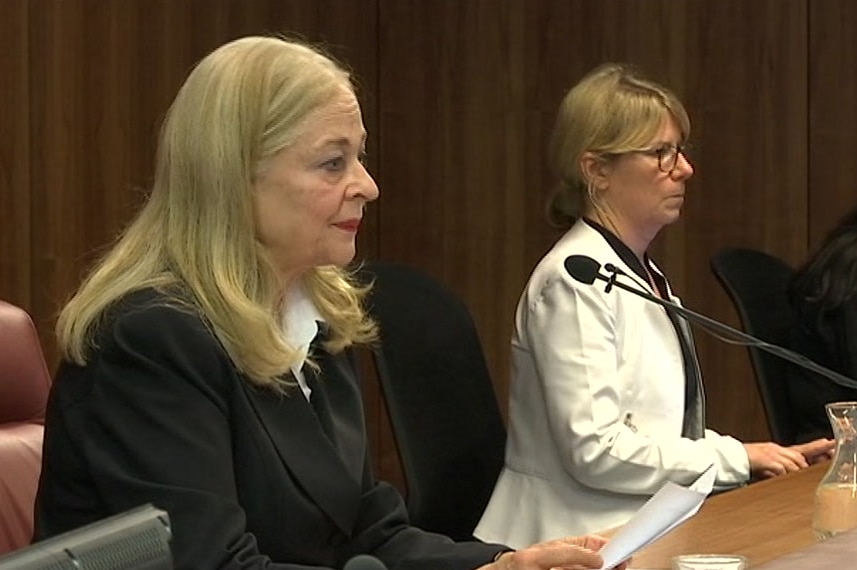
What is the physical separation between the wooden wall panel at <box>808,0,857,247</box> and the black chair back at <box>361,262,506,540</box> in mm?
2468

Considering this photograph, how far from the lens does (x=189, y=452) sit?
207cm

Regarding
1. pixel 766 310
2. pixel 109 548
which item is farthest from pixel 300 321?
pixel 766 310

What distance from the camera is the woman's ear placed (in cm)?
353

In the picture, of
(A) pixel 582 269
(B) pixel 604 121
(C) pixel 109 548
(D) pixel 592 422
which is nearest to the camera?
(C) pixel 109 548

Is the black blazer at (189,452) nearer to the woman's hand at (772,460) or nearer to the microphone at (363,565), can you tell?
the microphone at (363,565)

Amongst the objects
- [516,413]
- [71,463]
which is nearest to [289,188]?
[71,463]

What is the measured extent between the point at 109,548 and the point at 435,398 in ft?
7.81

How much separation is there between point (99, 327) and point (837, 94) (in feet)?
12.6

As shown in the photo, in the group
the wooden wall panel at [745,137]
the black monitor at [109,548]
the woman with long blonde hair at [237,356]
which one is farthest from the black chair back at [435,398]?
the wooden wall panel at [745,137]

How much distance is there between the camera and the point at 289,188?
229 centimetres

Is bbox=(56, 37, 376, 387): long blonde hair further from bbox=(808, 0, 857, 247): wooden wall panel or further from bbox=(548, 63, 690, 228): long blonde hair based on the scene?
bbox=(808, 0, 857, 247): wooden wall panel

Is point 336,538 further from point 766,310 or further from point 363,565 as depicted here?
point 766,310

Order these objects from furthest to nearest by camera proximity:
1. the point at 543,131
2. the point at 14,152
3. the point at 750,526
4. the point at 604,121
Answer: the point at 543,131
the point at 14,152
the point at 604,121
the point at 750,526

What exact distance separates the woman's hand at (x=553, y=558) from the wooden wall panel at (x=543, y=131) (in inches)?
142
